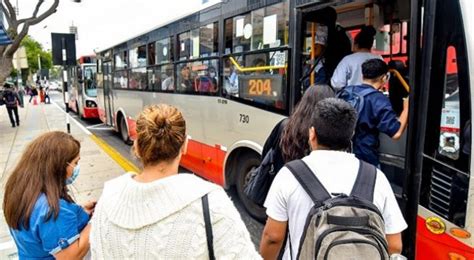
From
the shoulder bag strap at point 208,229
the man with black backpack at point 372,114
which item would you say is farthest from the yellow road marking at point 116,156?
the shoulder bag strap at point 208,229

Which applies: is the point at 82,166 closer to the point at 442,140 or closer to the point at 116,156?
the point at 116,156

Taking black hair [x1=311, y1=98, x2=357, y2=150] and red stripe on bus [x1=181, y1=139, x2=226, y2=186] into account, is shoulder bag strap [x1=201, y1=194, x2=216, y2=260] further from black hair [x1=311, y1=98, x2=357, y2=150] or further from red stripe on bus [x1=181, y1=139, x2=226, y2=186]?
red stripe on bus [x1=181, y1=139, x2=226, y2=186]

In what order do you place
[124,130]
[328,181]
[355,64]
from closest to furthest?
1. [328,181]
2. [355,64]
3. [124,130]

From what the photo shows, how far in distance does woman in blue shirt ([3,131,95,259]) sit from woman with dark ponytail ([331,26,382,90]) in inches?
92.8

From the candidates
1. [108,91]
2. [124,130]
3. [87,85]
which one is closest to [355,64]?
[124,130]

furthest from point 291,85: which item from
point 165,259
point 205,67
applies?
point 165,259

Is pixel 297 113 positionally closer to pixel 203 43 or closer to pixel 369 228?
pixel 369 228

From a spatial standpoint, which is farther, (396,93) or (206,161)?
(206,161)

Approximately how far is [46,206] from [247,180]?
3010 millimetres

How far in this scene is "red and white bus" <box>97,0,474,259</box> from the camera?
2.31 metres

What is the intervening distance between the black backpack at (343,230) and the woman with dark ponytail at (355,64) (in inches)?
78.0

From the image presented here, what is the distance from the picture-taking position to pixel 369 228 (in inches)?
Result: 60.6

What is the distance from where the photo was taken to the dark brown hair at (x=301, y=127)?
7.63 ft

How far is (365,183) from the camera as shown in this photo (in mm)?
1734
